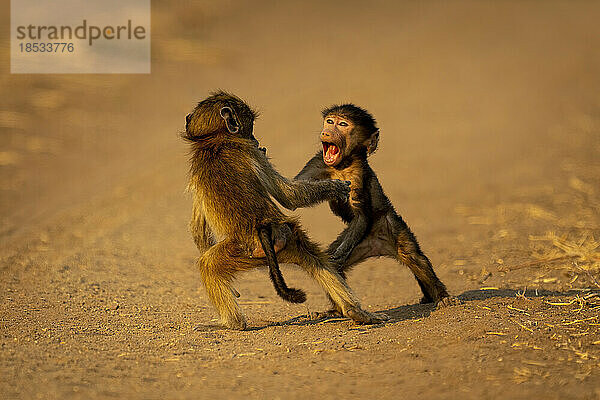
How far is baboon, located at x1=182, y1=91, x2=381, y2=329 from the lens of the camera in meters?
5.45

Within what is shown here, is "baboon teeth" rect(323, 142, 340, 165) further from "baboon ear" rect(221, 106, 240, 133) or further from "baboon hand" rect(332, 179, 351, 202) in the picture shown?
"baboon ear" rect(221, 106, 240, 133)

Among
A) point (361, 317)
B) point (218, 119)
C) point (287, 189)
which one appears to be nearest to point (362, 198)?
point (287, 189)

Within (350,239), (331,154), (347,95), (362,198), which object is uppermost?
(347,95)

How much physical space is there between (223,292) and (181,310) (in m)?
1.35

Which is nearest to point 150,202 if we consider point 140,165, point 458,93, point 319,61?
point 140,165

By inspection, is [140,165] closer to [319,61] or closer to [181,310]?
[181,310]

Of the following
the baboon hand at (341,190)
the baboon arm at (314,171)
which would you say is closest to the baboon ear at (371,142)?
the baboon arm at (314,171)

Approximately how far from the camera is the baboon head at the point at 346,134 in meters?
6.42

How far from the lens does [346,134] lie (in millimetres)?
6473

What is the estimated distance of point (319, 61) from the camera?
18609mm

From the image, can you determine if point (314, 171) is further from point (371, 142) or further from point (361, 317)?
point (361, 317)
